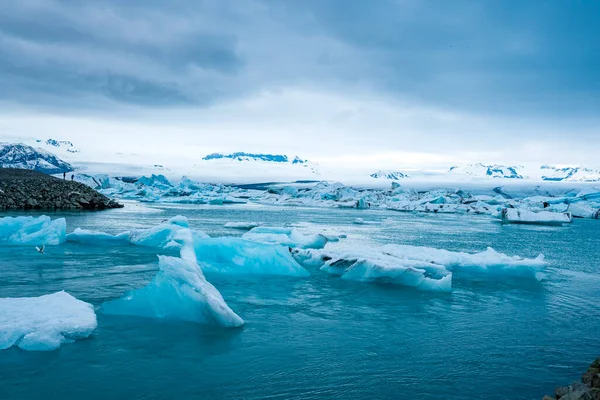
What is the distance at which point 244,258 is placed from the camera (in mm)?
8766

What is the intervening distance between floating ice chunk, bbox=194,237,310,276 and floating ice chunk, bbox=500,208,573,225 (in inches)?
863

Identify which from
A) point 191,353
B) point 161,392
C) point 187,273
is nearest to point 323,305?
point 187,273

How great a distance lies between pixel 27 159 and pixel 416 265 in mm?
127138

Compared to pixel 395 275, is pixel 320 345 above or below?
below

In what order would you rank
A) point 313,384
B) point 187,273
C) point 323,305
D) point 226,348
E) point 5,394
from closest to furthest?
point 5,394 < point 313,384 < point 226,348 < point 187,273 < point 323,305

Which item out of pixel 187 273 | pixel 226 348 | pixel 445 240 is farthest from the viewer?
pixel 445 240

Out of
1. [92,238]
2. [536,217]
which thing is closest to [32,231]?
[92,238]

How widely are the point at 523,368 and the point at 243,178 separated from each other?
94.7 metres

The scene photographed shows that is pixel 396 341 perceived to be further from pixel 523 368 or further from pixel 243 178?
pixel 243 178

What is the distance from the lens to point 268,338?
5.12m

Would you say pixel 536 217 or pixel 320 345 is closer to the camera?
pixel 320 345

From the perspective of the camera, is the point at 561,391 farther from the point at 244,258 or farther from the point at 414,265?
the point at 244,258

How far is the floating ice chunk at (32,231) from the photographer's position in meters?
11.1

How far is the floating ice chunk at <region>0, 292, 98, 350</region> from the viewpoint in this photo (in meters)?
4.52
